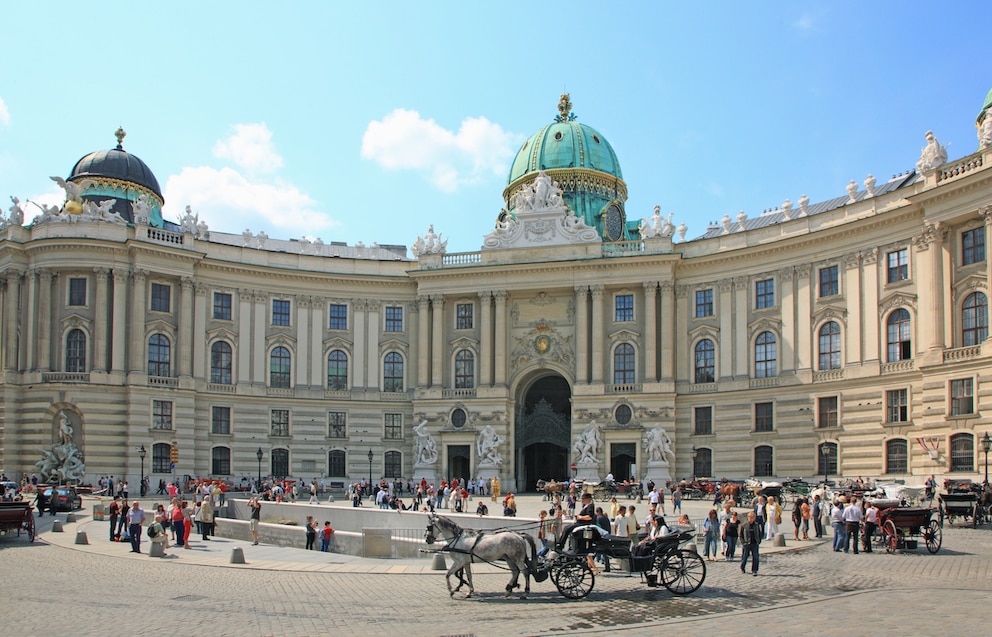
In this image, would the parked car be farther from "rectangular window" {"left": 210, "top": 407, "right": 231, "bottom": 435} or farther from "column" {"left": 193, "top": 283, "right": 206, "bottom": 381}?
"column" {"left": 193, "top": 283, "right": 206, "bottom": 381}

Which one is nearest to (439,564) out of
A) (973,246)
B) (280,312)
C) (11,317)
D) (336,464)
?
(973,246)

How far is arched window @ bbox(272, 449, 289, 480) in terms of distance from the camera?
66.2m

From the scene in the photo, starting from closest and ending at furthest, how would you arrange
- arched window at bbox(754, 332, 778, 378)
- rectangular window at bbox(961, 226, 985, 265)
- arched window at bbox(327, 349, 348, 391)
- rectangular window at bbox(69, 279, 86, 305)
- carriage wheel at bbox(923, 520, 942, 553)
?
1. carriage wheel at bbox(923, 520, 942, 553)
2. rectangular window at bbox(961, 226, 985, 265)
3. arched window at bbox(754, 332, 778, 378)
4. rectangular window at bbox(69, 279, 86, 305)
5. arched window at bbox(327, 349, 348, 391)

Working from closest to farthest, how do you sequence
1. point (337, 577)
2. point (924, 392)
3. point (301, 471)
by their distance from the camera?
point (337, 577), point (924, 392), point (301, 471)

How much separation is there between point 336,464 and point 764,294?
30707 millimetres

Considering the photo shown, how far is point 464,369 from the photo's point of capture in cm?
6831

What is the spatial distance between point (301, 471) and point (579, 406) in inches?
763

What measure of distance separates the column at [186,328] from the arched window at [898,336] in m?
42.5

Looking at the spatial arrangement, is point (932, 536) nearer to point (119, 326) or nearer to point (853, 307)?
point (853, 307)

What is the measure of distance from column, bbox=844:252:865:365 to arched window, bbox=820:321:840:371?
868 mm

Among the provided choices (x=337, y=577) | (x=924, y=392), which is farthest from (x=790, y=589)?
(x=924, y=392)

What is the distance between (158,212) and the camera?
241ft

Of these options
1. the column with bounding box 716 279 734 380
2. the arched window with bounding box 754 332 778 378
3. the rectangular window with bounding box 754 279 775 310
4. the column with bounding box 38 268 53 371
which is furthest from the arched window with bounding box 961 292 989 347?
the column with bounding box 38 268 53 371

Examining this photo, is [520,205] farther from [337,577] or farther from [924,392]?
[337,577]
